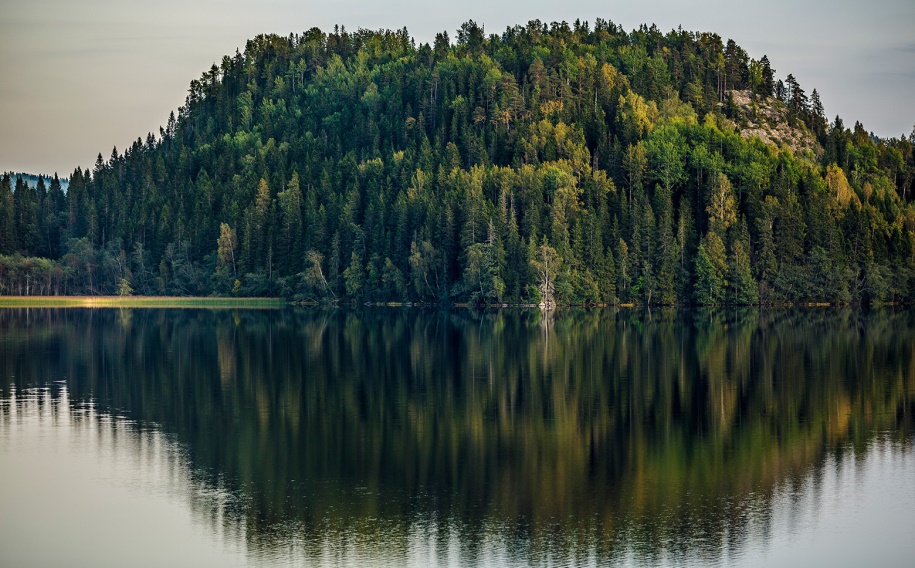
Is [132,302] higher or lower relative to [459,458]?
higher

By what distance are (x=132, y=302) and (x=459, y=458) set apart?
155 metres

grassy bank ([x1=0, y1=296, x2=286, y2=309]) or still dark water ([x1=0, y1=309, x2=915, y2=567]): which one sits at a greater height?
grassy bank ([x1=0, y1=296, x2=286, y2=309])

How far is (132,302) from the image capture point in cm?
18625

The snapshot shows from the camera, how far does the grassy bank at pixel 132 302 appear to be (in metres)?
180

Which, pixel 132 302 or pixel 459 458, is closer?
pixel 459 458

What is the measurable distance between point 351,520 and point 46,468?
14521 mm

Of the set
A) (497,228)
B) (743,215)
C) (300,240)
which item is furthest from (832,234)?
(300,240)

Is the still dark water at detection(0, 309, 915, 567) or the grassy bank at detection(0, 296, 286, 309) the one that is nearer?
the still dark water at detection(0, 309, 915, 567)

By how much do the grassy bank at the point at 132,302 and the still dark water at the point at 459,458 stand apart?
3923 inches

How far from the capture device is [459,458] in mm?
41188

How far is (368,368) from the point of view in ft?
234

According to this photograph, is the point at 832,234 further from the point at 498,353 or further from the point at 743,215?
the point at 498,353

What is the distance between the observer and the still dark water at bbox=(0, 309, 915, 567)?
102ft

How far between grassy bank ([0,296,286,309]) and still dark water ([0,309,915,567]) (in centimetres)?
9965
